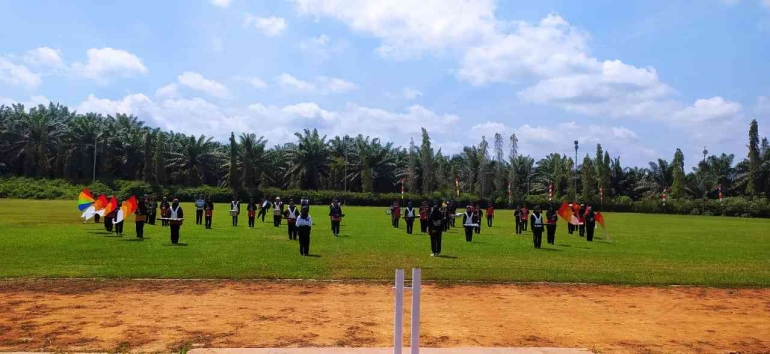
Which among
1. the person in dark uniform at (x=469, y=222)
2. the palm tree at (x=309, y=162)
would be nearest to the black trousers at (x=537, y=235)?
the person in dark uniform at (x=469, y=222)

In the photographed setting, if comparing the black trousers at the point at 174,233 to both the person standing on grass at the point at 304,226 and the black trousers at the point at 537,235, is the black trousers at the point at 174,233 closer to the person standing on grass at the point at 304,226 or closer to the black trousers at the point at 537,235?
the person standing on grass at the point at 304,226

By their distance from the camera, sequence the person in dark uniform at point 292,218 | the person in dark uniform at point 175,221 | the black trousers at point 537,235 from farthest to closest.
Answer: the person in dark uniform at point 292,218, the black trousers at point 537,235, the person in dark uniform at point 175,221

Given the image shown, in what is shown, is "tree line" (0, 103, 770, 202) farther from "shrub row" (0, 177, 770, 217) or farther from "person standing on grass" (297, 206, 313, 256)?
"person standing on grass" (297, 206, 313, 256)

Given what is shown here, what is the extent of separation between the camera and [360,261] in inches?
672

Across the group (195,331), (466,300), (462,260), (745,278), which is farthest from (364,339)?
A: (745,278)

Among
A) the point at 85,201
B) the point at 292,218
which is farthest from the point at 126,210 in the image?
the point at 292,218

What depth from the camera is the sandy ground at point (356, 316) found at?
8.24 meters

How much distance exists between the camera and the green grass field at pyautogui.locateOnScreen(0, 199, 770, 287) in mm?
14539

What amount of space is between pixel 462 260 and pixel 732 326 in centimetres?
871

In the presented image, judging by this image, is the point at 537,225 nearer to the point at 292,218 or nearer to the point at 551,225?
the point at 551,225

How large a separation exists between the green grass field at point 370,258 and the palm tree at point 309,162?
201 ft

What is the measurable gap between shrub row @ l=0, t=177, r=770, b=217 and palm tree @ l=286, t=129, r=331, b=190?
31.6 feet

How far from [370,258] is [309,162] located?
72.4m

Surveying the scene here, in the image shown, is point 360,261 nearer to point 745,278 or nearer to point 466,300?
point 466,300
